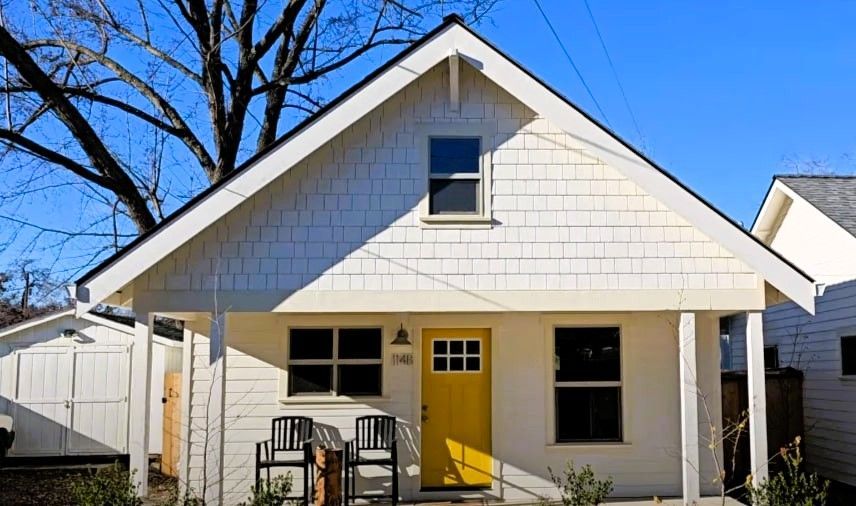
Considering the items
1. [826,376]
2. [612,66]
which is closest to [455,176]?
[612,66]

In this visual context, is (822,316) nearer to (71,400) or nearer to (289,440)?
(289,440)

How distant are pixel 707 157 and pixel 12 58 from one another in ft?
58.1

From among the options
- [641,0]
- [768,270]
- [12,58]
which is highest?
[641,0]

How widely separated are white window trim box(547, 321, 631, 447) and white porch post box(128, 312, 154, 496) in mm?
4779

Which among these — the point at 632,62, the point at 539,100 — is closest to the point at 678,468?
the point at 539,100

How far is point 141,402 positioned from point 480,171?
14.5 feet

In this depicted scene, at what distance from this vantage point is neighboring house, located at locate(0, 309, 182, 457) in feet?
47.3

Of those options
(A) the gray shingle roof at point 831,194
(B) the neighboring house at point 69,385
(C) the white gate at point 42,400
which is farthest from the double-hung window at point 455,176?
(C) the white gate at point 42,400

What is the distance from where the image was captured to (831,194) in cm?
1312

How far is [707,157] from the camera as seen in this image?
21906mm

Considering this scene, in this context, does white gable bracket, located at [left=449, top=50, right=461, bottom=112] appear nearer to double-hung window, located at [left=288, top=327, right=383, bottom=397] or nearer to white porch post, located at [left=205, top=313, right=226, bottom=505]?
double-hung window, located at [left=288, top=327, right=383, bottom=397]

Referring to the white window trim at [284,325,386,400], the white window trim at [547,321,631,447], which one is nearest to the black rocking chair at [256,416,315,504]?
the white window trim at [284,325,386,400]

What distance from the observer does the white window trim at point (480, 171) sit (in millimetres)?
8367

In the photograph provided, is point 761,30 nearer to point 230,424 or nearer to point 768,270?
point 768,270
